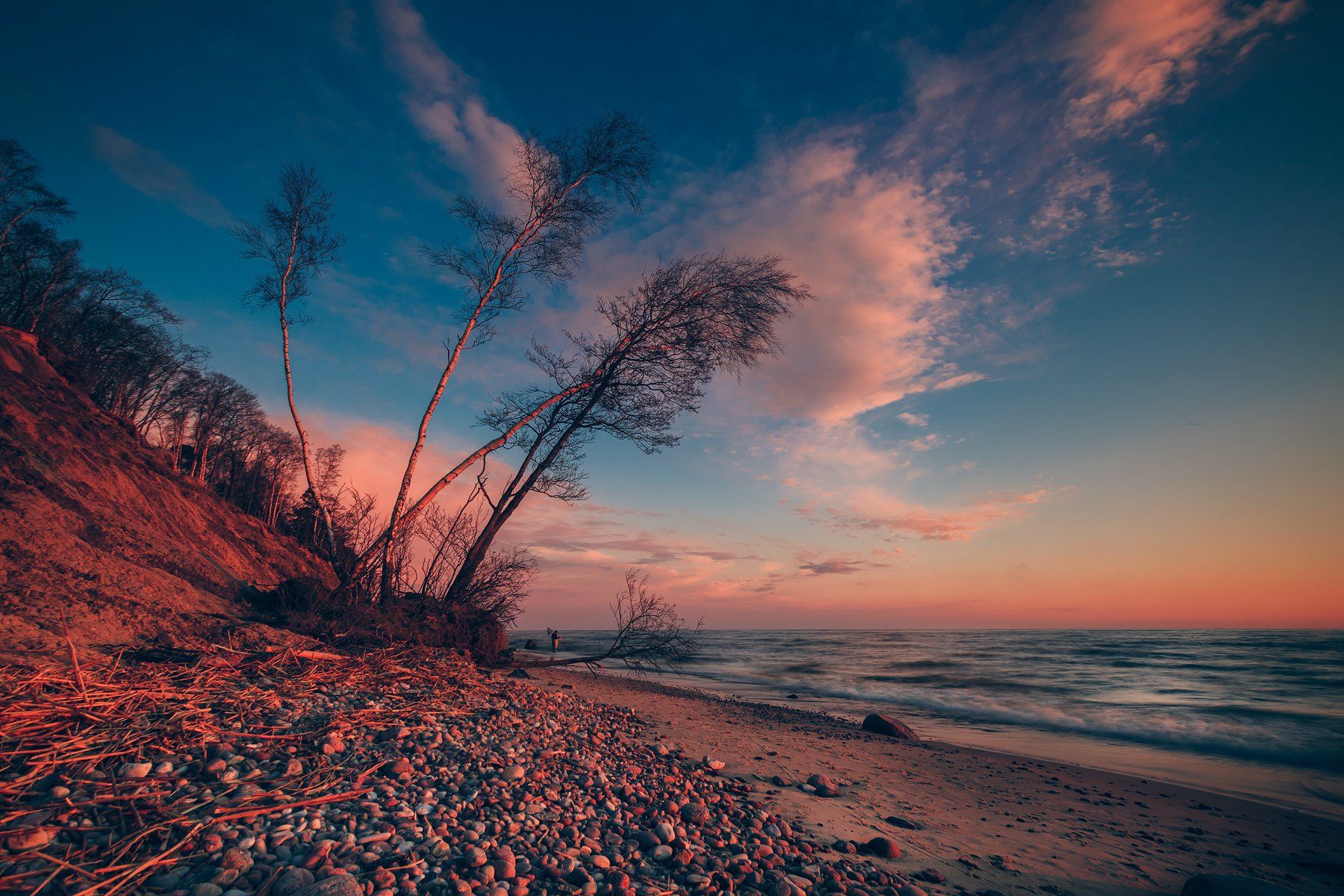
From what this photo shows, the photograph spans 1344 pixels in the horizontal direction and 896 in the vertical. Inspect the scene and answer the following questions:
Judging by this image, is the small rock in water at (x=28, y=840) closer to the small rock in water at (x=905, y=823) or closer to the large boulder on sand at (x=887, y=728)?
the small rock in water at (x=905, y=823)

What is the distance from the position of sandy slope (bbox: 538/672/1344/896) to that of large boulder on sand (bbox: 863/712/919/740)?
79 centimetres

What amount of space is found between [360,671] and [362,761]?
2.42 m

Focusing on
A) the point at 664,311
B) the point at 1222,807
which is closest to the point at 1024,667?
the point at 1222,807

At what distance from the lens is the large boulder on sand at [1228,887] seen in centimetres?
361

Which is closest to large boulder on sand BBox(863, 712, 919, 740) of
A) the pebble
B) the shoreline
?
the shoreline

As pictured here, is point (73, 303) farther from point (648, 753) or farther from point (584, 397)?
point (648, 753)

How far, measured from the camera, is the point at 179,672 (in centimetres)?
396

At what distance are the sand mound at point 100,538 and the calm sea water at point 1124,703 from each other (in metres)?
12.4

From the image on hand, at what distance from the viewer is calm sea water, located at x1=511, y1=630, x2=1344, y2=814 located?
28.2ft

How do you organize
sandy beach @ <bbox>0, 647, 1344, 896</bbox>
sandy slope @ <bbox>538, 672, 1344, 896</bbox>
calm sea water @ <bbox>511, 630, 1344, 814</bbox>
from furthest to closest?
1. calm sea water @ <bbox>511, 630, 1344, 814</bbox>
2. sandy slope @ <bbox>538, 672, 1344, 896</bbox>
3. sandy beach @ <bbox>0, 647, 1344, 896</bbox>

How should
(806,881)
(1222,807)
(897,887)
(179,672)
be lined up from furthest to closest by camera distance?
(1222,807) < (179,672) < (897,887) < (806,881)

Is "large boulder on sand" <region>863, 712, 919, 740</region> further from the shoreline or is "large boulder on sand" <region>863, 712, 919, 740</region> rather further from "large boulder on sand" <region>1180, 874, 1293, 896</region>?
"large boulder on sand" <region>1180, 874, 1293, 896</region>

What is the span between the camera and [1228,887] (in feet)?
12.0

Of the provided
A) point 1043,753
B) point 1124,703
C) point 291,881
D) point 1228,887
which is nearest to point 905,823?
point 1228,887
